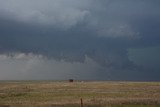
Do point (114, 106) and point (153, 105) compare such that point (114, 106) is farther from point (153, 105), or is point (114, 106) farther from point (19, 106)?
point (19, 106)

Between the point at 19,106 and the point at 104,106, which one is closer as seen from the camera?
the point at 104,106

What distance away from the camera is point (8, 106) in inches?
1639

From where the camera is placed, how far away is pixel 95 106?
39.4m

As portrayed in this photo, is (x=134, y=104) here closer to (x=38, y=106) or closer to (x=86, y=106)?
(x=86, y=106)

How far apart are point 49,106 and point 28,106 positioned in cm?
233

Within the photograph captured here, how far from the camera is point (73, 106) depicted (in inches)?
1571

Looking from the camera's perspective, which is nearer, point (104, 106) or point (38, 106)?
point (104, 106)

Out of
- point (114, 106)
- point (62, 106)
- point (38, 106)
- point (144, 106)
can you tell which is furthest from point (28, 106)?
point (144, 106)

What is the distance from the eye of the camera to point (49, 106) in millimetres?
41094

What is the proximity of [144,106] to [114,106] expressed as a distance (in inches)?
124

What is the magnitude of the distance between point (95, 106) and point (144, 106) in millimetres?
5140

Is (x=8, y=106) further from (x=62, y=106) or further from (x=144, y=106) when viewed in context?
(x=144, y=106)

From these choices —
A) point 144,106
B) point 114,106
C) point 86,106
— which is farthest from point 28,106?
point 144,106

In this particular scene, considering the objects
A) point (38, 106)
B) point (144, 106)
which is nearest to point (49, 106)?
point (38, 106)
